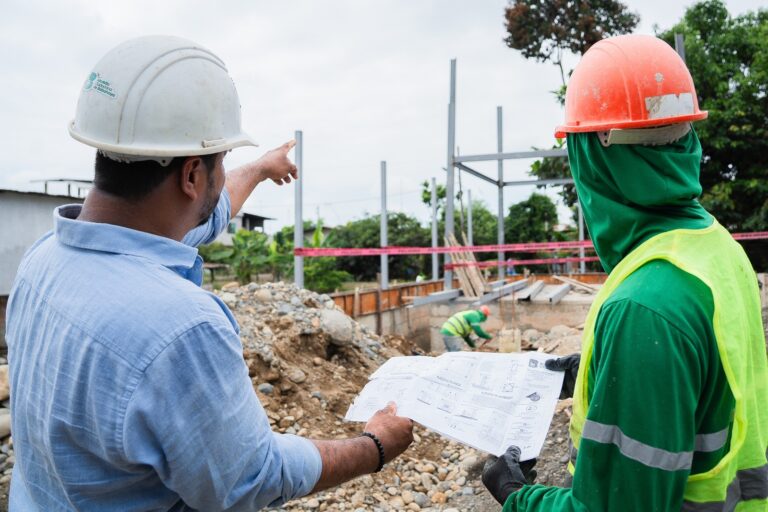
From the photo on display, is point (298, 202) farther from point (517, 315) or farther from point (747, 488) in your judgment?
point (747, 488)

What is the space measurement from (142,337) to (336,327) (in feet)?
19.7

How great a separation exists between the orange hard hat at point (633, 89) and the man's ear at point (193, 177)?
94 centimetres

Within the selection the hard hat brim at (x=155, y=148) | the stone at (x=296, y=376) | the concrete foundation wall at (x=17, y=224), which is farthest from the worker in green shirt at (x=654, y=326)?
the concrete foundation wall at (x=17, y=224)

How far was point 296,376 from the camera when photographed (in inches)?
225

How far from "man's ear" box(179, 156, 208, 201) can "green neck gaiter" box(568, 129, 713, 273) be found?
960 mm

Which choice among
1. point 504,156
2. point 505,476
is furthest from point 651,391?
point 504,156

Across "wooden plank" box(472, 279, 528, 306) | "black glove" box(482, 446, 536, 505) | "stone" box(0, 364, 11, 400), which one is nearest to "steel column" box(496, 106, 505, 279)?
"wooden plank" box(472, 279, 528, 306)

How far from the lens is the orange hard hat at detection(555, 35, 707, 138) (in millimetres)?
1368

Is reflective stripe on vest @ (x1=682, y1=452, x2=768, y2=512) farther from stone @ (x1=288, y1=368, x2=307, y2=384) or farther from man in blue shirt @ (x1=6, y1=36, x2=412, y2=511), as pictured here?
stone @ (x1=288, y1=368, x2=307, y2=384)

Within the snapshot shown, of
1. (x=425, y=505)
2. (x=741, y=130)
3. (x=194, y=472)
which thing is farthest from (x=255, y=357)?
(x=741, y=130)

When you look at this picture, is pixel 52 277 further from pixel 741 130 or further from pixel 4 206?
pixel 741 130

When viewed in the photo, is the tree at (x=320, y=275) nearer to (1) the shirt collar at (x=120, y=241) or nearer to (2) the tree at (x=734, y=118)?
(2) the tree at (x=734, y=118)

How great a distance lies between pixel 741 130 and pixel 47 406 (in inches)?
638

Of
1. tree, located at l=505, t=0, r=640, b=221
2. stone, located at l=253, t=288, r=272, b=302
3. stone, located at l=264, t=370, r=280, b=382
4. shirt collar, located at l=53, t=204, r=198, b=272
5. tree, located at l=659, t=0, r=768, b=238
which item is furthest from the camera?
tree, located at l=505, t=0, r=640, b=221
